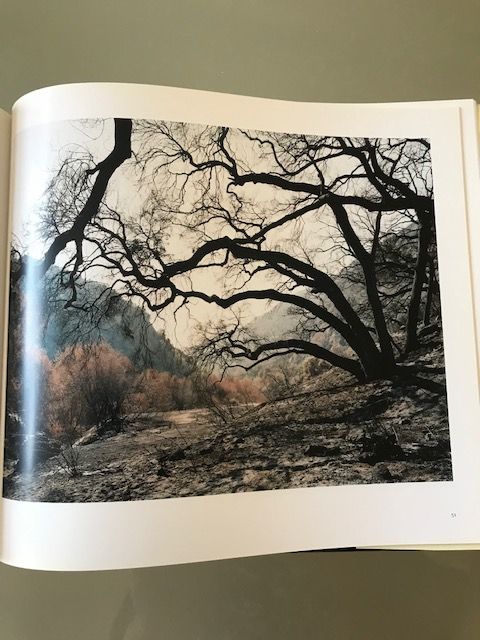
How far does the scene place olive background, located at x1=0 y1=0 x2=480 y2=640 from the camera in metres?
0.42

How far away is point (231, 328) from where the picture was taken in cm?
37

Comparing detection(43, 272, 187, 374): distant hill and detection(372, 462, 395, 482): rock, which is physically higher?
detection(43, 272, 187, 374): distant hill

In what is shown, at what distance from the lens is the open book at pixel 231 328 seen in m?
0.35

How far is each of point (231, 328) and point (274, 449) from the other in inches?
3.0

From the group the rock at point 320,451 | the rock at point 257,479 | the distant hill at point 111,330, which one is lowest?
the rock at point 257,479

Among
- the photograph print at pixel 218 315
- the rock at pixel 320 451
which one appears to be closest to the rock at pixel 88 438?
the photograph print at pixel 218 315

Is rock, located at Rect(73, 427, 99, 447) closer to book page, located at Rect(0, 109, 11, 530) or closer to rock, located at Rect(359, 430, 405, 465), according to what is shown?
book page, located at Rect(0, 109, 11, 530)

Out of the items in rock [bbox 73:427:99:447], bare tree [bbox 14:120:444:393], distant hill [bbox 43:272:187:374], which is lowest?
rock [bbox 73:427:99:447]

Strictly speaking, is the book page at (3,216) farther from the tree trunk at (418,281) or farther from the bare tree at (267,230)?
the tree trunk at (418,281)

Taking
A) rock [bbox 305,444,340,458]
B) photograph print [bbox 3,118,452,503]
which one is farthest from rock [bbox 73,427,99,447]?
rock [bbox 305,444,340,458]

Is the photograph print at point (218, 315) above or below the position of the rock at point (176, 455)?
above
